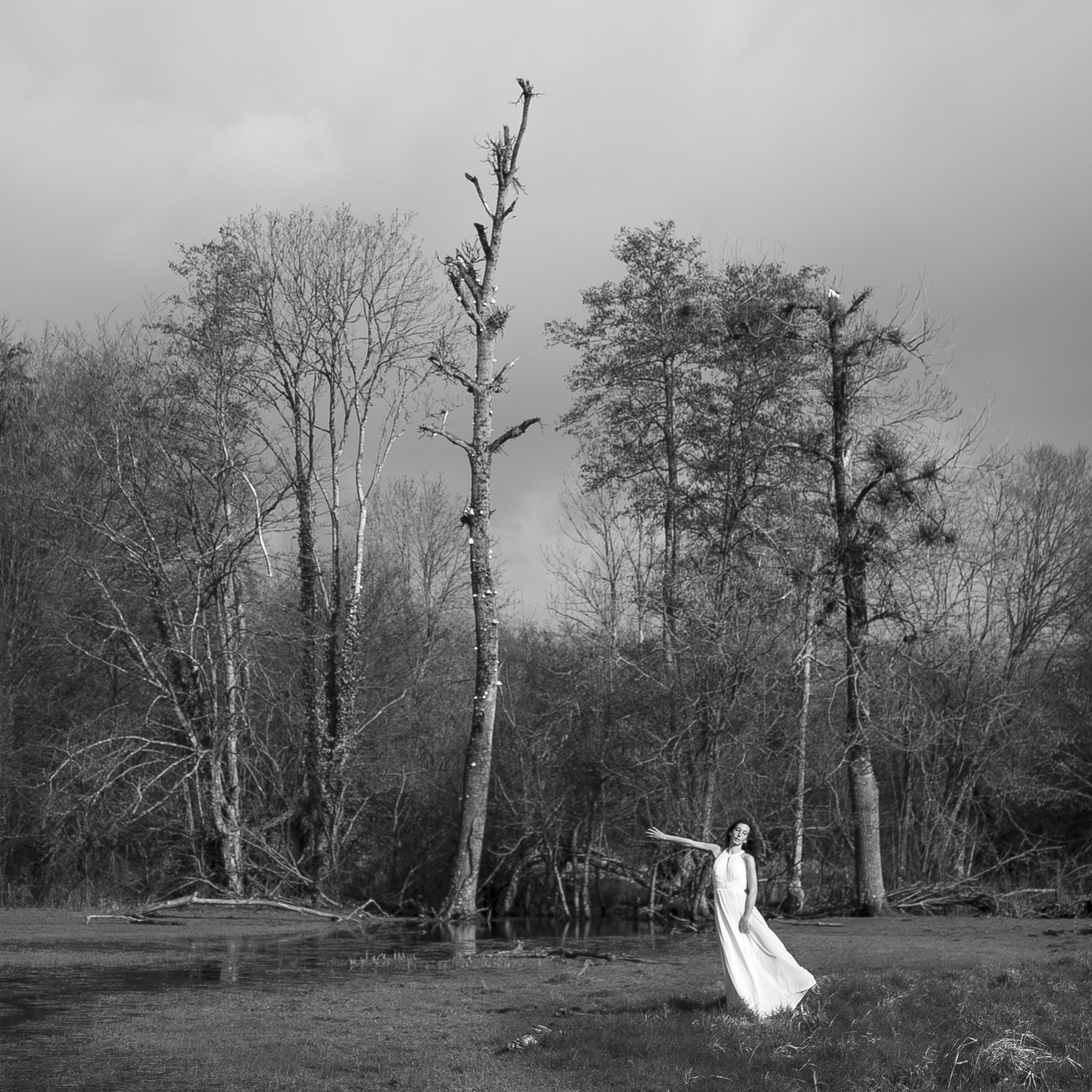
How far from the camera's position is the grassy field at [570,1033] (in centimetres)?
1002

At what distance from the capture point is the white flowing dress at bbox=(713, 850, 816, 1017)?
39.1ft

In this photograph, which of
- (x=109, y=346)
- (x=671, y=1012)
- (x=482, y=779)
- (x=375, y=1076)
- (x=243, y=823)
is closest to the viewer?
(x=375, y=1076)

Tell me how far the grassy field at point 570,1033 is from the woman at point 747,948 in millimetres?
277

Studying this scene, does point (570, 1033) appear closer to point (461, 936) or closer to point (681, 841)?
point (681, 841)

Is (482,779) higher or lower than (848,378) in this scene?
lower

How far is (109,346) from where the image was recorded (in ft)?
120

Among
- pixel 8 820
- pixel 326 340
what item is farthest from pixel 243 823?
pixel 326 340

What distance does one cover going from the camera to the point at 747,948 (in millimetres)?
12070

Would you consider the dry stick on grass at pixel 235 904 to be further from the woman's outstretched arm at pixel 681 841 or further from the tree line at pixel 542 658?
the woman's outstretched arm at pixel 681 841

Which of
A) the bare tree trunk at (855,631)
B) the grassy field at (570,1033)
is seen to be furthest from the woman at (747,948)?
the bare tree trunk at (855,631)

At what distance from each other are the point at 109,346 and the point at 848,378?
20.8 meters

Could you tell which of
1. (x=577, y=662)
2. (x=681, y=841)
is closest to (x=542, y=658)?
(x=577, y=662)

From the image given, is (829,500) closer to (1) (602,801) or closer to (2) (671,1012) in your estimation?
(1) (602,801)

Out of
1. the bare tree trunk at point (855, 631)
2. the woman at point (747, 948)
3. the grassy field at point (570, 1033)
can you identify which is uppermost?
the bare tree trunk at point (855, 631)
